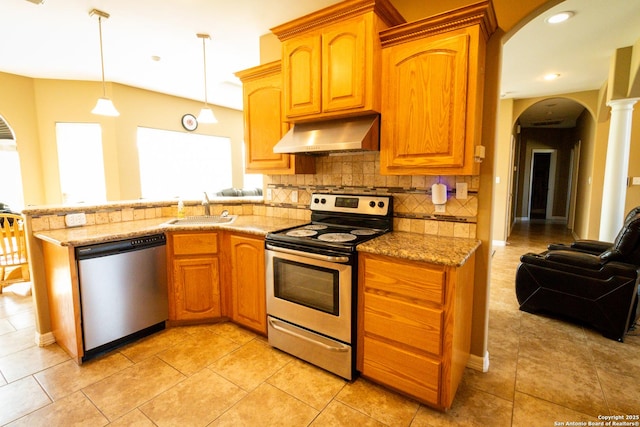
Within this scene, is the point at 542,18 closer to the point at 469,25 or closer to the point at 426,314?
the point at 469,25

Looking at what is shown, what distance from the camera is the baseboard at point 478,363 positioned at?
2.18m

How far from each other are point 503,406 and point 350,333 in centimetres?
95

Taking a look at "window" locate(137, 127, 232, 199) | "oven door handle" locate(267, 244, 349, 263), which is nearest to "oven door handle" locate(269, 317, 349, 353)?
"oven door handle" locate(267, 244, 349, 263)

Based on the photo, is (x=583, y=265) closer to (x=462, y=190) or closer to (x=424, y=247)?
(x=462, y=190)

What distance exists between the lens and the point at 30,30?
3068 mm

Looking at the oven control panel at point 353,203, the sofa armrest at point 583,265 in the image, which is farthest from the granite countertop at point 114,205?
the sofa armrest at point 583,265

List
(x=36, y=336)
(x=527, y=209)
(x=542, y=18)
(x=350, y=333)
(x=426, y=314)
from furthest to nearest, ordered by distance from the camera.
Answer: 1. (x=527, y=209)
2. (x=542, y=18)
3. (x=36, y=336)
4. (x=350, y=333)
5. (x=426, y=314)

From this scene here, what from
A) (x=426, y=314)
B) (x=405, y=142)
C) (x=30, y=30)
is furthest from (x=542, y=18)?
(x=30, y=30)

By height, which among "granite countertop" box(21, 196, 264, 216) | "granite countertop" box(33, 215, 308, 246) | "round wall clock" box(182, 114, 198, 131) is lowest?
→ "granite countertop" box(33, 215, 308, 246)

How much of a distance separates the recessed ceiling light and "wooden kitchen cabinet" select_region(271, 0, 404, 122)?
154 centimetres

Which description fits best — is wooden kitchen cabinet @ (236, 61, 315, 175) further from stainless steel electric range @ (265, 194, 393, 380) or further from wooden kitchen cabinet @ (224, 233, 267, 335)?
wooden kitchen cabinet @ (224, 233, 267, 335)

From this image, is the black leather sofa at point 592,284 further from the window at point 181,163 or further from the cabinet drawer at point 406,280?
the window at point 181,163

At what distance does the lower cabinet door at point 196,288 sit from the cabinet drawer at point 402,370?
1.44 m

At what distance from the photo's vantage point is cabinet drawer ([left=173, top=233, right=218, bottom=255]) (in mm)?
2633
